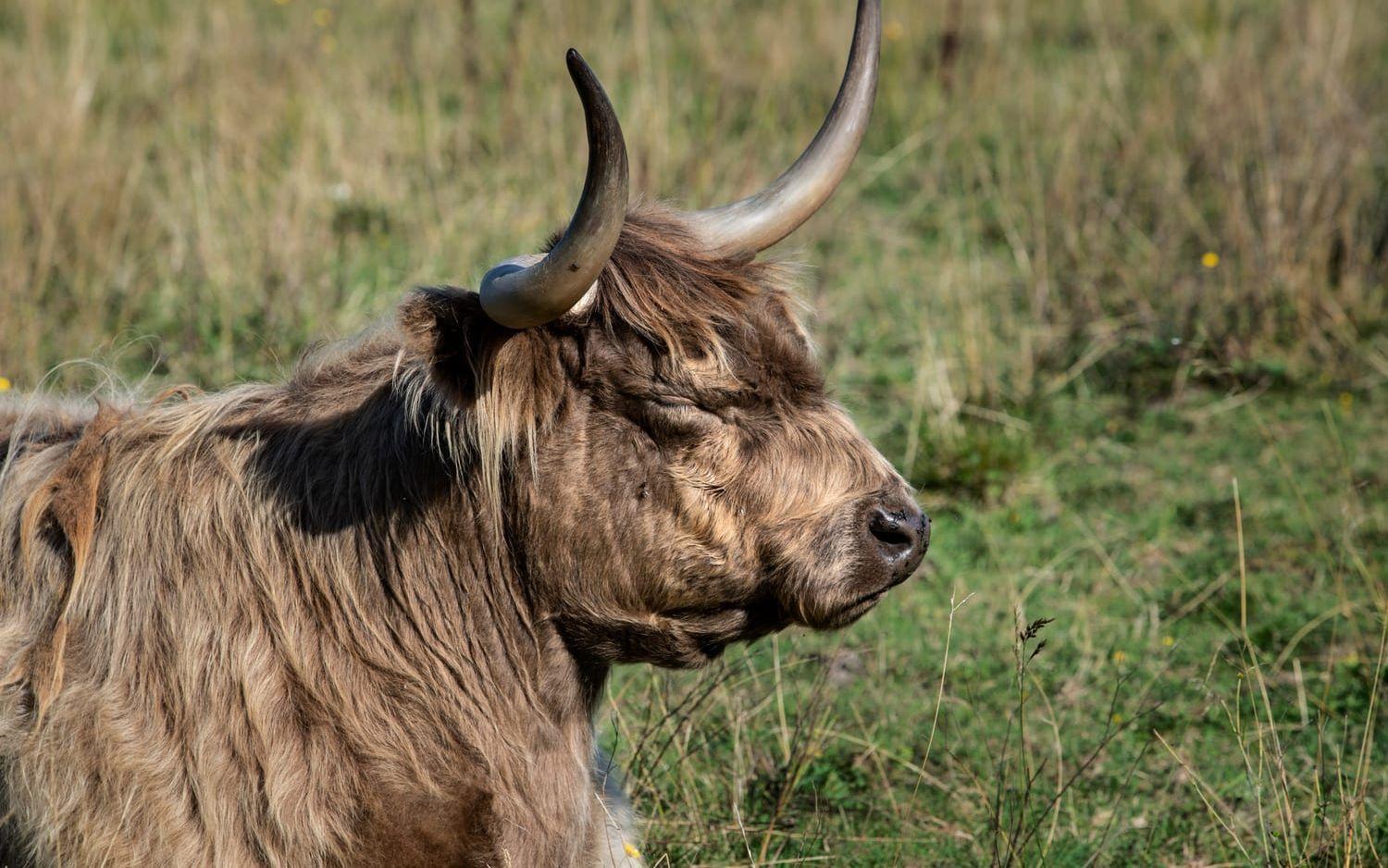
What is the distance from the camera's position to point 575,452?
2.83 metres

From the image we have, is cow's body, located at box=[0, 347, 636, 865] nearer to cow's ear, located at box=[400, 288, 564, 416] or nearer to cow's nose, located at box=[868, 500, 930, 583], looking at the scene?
cow's ear, located at box=[400, 288, 564, 416]

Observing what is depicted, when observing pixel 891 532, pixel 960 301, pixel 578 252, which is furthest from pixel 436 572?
pixel 960 301

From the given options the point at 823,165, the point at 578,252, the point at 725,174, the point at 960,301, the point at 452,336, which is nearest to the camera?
the point at 578,252

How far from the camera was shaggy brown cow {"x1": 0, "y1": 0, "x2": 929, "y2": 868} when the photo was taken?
2.78 meters

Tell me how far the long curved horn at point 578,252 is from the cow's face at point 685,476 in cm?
17

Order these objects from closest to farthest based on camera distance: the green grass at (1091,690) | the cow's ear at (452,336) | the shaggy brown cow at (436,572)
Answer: the cow's ear at (452,336) < the shaggy brown cow at (436,572) < the green grass at (1091,690)

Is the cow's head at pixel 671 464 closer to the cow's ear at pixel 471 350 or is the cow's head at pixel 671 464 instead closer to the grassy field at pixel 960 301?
the cow's ear at pixel 471 350

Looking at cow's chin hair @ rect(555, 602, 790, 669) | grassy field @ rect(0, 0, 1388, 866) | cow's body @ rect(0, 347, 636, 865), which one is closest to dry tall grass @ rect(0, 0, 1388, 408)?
grassy field @ rect(0, 0, 1388, 866)

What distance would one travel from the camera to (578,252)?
2523 mm

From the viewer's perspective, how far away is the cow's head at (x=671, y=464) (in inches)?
110

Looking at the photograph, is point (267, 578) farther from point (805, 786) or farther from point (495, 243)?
point (495, 243)

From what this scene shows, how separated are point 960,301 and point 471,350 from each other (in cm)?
437

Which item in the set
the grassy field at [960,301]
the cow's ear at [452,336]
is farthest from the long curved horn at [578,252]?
the grassy field at [960,301]

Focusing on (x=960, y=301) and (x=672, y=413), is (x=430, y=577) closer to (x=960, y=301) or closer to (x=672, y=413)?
(x=672, y=413)
